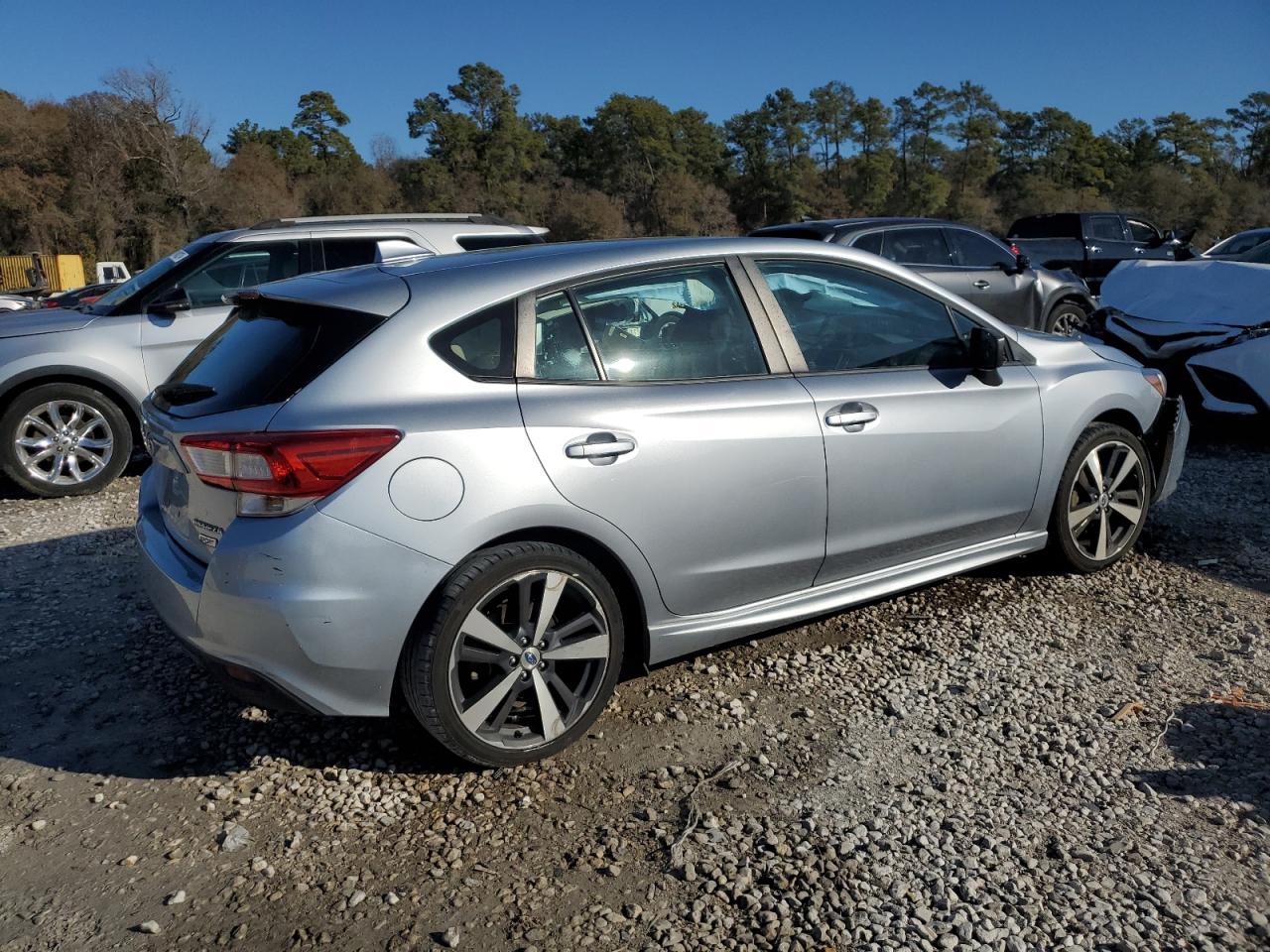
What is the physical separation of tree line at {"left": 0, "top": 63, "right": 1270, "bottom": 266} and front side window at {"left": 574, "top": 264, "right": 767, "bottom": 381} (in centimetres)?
5491

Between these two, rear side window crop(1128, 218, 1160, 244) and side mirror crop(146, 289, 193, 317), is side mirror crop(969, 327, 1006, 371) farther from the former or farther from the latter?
rear side window crop(1128, 218, 1160, 244)

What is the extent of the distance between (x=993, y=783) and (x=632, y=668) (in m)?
1.44

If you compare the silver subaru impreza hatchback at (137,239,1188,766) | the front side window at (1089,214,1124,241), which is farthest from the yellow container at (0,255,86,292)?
the silver subaru impreza hatchback at (137,239,1188,766)

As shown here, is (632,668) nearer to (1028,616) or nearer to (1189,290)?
(1028,616)

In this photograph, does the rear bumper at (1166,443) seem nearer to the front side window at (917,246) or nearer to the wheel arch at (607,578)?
the wheel arch at (607,578)

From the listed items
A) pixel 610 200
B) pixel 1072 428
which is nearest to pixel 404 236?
pixel 1072 428

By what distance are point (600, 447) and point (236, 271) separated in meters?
5.12

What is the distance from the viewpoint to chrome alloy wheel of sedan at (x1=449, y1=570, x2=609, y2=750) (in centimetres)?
300

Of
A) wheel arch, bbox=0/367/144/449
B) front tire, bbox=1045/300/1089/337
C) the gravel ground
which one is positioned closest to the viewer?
the gravel ground

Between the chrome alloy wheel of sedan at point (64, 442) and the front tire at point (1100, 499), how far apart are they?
242 inches

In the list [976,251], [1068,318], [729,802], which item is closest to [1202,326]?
[976,251]

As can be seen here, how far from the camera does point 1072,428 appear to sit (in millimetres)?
4371

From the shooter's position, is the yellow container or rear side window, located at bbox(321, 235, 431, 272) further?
the yellow container

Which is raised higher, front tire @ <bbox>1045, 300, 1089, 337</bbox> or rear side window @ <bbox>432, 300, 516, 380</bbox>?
rear side window @ <bbox>432, 300, 516, 380</bbox>
